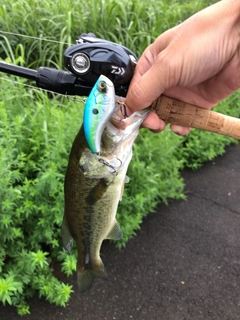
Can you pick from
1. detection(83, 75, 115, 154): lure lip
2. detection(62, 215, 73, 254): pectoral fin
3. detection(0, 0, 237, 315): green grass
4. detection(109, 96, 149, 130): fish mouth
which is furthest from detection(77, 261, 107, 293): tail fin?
detection(83, 75, 115, 154): lure lip

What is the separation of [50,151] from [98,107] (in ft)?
5.25

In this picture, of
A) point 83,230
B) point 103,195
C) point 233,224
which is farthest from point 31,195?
point 233,224

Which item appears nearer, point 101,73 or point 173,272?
point 101,73

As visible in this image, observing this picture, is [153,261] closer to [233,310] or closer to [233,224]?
[233,310]

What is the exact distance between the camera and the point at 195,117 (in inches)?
66.3

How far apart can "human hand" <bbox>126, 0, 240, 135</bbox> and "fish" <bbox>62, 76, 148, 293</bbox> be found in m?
0.11

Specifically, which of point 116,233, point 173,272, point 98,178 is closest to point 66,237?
point 116,233

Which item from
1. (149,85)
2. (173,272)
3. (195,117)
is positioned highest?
(149,85)

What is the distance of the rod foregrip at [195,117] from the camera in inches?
64.8

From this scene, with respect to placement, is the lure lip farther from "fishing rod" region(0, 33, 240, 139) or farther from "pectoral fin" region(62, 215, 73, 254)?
"pectoral fin" region(62, 215, 73, 254)

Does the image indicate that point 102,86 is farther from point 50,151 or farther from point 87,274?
point 50,151

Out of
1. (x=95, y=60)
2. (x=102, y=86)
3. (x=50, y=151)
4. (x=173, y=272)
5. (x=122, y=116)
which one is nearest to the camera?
(x=102, y=86)

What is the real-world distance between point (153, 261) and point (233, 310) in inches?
32.8

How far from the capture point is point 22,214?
275 cm
